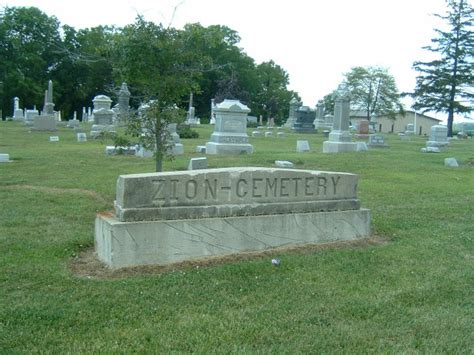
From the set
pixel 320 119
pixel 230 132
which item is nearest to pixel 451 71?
pixel 320 119

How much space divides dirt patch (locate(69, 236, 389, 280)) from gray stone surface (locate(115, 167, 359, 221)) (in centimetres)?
45

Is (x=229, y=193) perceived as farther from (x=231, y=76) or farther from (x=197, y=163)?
(x=231, y=76)

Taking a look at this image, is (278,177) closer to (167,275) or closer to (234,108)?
(167,275)

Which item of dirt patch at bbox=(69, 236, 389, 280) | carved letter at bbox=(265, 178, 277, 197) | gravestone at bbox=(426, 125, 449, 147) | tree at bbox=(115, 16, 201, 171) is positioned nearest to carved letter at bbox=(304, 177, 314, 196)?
carved letter at bbox=(265, 178, 277, 197)

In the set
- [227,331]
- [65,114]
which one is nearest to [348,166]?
[227,331]

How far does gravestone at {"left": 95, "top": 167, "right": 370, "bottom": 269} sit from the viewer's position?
525 cm

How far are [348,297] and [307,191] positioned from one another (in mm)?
1770

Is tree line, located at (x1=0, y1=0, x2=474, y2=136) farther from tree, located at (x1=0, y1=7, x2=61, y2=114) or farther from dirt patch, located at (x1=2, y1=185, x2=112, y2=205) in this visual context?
dirt patch, located at (x1=2, y1=185, x2=112, y2=205)

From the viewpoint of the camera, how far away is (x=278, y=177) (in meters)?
5.99

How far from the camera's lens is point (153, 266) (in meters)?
5.25

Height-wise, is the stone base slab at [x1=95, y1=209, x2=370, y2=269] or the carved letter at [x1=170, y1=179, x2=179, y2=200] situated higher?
the carved letter at [x1=170, y1=179, x2=179, y2=200]

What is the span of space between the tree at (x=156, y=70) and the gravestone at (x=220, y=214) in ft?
11.2

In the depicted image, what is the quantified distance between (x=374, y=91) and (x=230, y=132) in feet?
175

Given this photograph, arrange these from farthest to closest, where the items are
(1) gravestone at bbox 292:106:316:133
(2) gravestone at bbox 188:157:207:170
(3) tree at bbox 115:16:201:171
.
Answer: (1) gravestone at bbox 292:106:316:133, (2) gravestone at bbox 188:157:207:170, (3) tree at bbox 115:16:201:171
